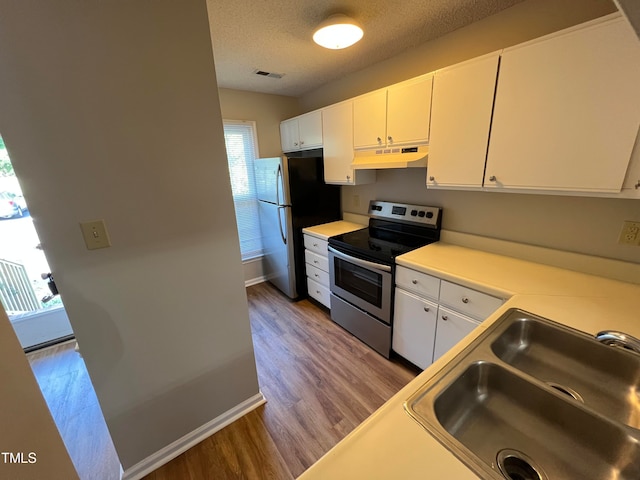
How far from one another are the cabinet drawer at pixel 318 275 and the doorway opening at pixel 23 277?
2284 mm

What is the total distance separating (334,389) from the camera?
1903mm

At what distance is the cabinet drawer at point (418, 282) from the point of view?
1.66m

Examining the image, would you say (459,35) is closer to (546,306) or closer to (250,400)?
(546,306)

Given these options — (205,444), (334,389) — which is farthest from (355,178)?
(205,444)

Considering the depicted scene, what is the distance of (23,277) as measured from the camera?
234 centimetres

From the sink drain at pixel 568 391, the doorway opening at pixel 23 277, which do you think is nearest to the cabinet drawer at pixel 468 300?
the sink drain at pixel 568 391

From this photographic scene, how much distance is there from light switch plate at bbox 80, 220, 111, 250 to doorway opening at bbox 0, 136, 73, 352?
1729mm

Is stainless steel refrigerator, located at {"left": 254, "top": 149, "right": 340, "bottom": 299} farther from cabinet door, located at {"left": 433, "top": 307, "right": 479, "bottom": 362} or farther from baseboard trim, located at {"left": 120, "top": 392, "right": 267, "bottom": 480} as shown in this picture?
cabinet door, located at {"left": 433, "top": 307, "right": 479, "bottom": 362}

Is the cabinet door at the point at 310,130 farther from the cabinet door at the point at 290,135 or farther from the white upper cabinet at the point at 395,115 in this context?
the white upper cabinet at the point at 395,115

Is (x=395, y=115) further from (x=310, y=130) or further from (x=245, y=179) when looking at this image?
(x=245, y=179)

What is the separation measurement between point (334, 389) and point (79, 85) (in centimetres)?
216

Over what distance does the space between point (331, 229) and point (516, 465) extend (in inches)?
88.8

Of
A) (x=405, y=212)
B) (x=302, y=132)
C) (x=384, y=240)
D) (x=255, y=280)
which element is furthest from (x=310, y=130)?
(x=255, y=280)

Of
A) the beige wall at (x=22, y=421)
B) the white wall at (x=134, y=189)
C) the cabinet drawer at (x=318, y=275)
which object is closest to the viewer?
the beige wall at (x=22, y=421)
